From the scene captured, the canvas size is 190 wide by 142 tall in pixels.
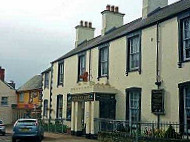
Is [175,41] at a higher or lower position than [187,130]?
higher

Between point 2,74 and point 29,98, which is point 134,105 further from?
point 2,74

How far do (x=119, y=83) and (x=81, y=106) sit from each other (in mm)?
4097

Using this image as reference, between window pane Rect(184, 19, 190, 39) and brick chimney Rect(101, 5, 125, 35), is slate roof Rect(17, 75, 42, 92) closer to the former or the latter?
brick chimney Rect(101, 5, 125, 35)

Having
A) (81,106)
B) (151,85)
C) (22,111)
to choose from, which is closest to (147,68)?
(151,85)

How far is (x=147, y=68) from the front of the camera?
18797 mm

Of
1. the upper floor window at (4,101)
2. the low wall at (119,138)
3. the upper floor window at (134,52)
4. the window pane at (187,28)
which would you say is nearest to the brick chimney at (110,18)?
the upper floor window at (134,52)

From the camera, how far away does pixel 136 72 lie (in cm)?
1977

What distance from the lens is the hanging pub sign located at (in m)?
17.3

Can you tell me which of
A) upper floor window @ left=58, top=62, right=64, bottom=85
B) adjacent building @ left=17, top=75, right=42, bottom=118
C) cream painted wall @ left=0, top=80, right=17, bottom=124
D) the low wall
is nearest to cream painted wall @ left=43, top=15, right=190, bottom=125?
the low wall

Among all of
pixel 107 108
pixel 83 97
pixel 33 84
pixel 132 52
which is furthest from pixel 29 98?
pixel 132 52

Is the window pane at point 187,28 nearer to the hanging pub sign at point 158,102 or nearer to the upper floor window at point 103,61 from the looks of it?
the hanging pub sign at point 158,102

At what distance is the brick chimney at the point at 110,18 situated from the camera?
28.8m

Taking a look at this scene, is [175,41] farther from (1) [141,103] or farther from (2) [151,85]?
(1) [141,103]

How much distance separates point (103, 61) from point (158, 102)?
7248 mm
